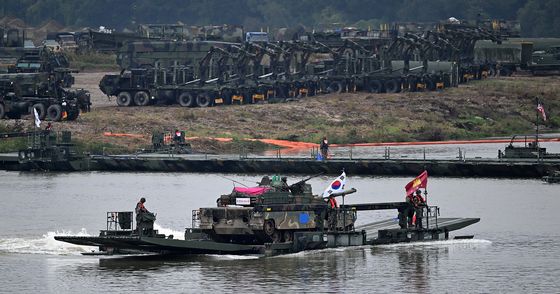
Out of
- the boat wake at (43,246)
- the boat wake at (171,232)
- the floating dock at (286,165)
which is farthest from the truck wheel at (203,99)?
the boat wake at (43,246)

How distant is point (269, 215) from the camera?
51.8 m

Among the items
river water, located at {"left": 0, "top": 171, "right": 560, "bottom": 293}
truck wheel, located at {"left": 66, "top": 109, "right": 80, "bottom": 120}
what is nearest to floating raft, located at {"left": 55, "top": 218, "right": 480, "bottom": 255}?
river water, located at {"left": 0, "top": 171, "right": 560, "bottom": 293}

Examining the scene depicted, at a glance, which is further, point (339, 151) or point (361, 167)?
point (339, 151)

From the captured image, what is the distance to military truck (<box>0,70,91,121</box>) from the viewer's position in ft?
320

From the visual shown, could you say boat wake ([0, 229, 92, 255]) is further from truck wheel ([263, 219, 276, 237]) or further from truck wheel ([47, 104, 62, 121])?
truck wheel ([47, 104, 62, 121])

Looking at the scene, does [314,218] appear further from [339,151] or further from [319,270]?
[339,151]

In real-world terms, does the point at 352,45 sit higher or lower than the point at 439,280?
higher

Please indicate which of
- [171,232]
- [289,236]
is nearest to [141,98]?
[171,232]

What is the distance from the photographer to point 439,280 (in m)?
49.0

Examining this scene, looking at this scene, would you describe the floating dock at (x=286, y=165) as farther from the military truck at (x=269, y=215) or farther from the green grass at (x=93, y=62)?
the green grass at (x=93, y=62)

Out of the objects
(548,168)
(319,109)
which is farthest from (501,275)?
(319,109)

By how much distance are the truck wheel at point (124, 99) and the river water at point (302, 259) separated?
37.9 meters

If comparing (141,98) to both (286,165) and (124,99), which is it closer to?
(124,99)

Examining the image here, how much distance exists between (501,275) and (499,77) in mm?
90899
